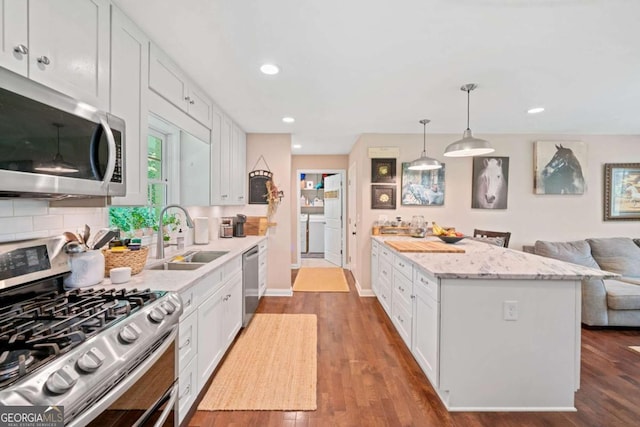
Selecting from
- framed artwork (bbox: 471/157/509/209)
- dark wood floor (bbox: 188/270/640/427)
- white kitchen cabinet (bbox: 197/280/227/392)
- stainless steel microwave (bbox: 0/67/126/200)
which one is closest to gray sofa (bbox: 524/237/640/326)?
dark wood floor (bbox: 188/270/640/427)

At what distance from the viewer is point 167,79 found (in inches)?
83.6

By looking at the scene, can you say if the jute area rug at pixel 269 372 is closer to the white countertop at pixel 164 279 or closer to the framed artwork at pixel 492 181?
the white countertop at pixel 164 279

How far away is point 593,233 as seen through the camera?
422cm

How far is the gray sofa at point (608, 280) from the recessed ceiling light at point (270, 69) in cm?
384

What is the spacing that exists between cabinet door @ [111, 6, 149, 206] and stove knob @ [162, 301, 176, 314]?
0.75 metres

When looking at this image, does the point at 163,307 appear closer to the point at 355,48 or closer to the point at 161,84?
the point at 161,84

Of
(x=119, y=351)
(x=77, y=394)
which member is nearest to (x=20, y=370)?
(x=77, y=394)

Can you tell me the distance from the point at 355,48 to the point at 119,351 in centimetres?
216

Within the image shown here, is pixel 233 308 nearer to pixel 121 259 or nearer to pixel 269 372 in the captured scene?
pixel 269 372

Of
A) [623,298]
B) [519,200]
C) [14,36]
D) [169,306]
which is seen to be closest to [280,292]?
[169,306]

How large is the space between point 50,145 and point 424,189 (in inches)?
163

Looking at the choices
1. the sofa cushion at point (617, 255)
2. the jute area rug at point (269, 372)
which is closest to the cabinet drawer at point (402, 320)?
the jute area rug at point (269, 372)

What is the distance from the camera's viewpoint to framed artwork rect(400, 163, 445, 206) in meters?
4.26

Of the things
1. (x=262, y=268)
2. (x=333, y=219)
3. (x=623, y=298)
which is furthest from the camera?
(x=333, y=219)
